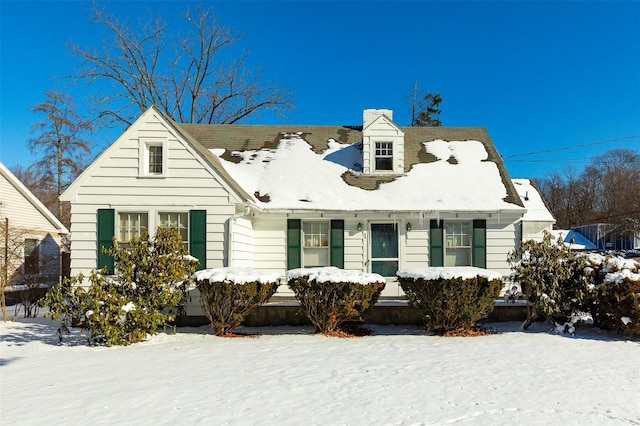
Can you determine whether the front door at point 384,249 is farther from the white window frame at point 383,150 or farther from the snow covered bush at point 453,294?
the snow covered bush at point 453,294

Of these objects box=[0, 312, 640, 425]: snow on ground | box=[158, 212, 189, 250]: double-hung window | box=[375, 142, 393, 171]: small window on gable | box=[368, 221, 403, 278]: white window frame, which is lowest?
box=[0, 312, 640, 425]: snow on ground

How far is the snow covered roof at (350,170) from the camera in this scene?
12180 millimetres

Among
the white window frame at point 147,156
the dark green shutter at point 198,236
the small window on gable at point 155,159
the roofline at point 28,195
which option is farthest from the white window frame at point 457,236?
the roofline at point 28,195

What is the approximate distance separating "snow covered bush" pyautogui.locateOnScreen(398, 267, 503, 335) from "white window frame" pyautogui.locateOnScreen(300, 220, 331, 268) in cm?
343

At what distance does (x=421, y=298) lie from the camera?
9148 millimetres

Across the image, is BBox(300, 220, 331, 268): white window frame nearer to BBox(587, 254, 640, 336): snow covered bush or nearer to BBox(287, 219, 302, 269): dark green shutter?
BBox(287, 219, 302, 269): dark green shutter

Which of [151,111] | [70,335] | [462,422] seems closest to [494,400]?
[462,422]

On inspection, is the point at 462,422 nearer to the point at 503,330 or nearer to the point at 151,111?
the point at 503,330

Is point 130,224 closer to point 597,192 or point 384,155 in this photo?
point 384,155

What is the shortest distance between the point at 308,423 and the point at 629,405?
3430 mm

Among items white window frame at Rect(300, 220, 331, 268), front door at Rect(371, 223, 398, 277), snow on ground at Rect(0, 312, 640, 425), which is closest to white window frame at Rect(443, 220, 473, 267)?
front door at Rect(371, 223, 398, 277)

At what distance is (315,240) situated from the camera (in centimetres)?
1233

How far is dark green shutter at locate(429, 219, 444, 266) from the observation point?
12.1 metres

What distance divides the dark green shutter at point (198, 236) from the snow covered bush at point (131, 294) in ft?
3.26
